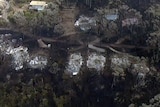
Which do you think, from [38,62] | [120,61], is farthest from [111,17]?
[38,62]

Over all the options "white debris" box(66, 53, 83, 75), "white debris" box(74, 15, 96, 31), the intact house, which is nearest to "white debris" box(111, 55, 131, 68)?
"white debris" box(66, 53, 83, 75)

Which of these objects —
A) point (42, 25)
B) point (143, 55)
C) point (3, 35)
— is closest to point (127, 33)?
point (143, 55)

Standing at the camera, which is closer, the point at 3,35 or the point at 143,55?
the point at 143,55

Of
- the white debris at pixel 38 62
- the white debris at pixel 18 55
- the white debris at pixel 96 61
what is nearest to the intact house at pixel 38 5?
the white debris at pixel 18 55

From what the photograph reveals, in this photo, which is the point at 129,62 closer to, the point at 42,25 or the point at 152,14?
the point at 152,14

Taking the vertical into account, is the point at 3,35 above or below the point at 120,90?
above

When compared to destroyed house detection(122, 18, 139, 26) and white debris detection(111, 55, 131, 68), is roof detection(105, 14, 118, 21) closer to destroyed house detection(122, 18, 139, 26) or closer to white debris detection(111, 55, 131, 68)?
destroyed house detection(122, 18, 139, 26)

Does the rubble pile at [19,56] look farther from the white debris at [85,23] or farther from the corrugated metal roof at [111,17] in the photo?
the corrugated metal roof at [111,17]

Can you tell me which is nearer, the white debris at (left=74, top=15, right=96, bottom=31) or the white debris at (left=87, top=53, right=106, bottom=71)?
the white debris at (left=87, top=53, right=106, bottom=71)
